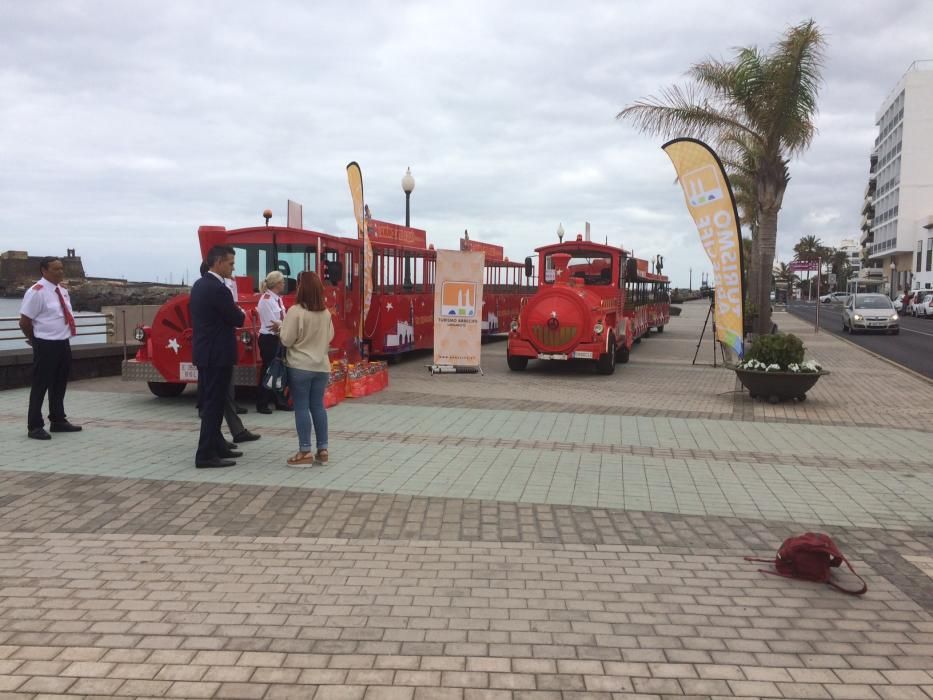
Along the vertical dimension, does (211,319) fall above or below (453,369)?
above

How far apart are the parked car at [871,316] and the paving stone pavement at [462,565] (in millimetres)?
25288

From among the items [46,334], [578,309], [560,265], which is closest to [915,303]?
[560,265]

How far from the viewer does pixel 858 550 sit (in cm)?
504

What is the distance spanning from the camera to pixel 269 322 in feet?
32.2

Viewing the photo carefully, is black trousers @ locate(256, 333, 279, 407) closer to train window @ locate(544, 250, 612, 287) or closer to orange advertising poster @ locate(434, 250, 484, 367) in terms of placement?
orange advertising poster @ locate(434, 250, 484, 367)

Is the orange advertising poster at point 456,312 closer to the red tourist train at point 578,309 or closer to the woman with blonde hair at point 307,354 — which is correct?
the red tourist train at point 578,309

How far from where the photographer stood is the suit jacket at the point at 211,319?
22.3 feet

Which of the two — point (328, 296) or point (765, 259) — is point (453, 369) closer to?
point (328, 296)

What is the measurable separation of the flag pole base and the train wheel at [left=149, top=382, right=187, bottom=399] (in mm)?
5251

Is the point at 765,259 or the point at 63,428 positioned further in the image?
the point at 765,259

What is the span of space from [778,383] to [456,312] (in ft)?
20.0

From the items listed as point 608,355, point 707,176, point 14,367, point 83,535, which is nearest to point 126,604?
point 83,535

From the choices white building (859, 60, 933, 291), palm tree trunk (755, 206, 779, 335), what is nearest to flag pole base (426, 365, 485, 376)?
palm tree trunk (755, 206, 779, 335)

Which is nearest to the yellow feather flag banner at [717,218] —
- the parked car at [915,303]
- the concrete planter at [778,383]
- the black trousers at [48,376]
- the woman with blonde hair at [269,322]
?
the concrete planter at [778,383]
